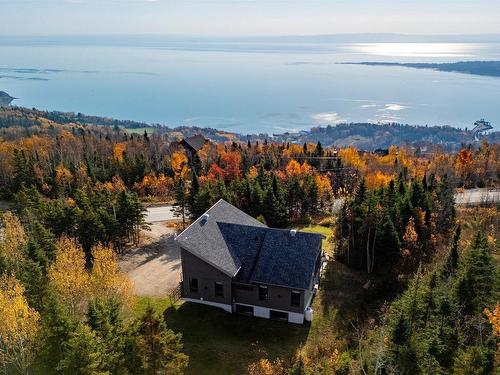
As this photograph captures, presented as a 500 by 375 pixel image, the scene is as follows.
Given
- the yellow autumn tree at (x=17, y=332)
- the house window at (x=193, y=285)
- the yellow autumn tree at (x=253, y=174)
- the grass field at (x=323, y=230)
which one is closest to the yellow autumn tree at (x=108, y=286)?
the yellow autumn tree at (x=17, y=332)

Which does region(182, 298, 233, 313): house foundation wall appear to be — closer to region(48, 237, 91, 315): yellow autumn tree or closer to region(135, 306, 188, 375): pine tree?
region(48, 237, 91, 315): yellow autumn tree

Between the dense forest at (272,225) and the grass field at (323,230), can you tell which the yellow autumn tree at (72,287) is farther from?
the grass field at (323,230)

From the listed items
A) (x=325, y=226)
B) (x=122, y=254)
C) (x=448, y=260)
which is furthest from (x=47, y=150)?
(x=448, y=260)

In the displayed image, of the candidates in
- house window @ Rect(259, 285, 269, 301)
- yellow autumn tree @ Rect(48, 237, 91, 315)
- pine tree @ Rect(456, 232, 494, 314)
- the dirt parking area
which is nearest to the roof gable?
the dirt parking area

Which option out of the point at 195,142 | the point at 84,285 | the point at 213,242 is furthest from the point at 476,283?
the point at 195,142

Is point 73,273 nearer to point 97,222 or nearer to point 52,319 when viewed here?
point 52,319

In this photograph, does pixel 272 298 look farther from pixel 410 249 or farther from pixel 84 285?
pixel 410 249
